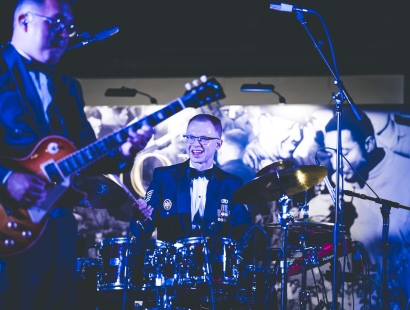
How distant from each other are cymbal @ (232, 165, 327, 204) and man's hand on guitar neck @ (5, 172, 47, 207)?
6.95 feet

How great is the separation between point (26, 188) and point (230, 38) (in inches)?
212

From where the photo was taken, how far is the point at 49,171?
8.82 feet

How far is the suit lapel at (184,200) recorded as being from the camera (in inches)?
197

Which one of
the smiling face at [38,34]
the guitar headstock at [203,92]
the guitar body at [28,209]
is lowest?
the guitar body at [28,209]

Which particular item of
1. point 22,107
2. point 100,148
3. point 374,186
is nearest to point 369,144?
point 374,186

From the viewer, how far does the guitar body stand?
2.53 m

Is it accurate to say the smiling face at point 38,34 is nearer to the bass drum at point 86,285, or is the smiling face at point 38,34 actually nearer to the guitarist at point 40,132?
the guitarist at point 40,132

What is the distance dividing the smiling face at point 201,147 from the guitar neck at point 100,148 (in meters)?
2.18

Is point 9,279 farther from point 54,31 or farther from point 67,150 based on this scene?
point 54,31

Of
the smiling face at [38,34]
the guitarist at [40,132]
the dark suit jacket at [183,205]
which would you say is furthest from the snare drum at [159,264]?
the smiling face at [38,34]

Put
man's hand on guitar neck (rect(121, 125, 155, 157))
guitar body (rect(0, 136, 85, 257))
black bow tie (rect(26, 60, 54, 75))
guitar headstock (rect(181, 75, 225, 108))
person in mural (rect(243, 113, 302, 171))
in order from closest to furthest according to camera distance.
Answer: guitar body (rect(0, 136, 85, 257)) → black bow tie (rect(26, 60, 54, 75)) → man's hand on guitar neck (rect(121, 125, 155, 157)) → guitar headstock (rect(181, 75, 225, 108)) → person in mural (rect(243, 113, 302, 171))

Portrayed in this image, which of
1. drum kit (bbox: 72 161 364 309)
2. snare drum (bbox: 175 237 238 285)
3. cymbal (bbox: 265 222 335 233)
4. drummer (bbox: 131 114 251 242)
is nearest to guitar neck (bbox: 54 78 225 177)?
drum kit (bbox: 72 161 364 309)

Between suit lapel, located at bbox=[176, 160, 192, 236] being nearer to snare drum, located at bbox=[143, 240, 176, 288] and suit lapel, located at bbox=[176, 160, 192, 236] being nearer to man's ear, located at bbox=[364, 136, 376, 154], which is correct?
snare drum, located at bbox=[143, 240, 176, 288]

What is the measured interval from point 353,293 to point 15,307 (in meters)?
5.43
